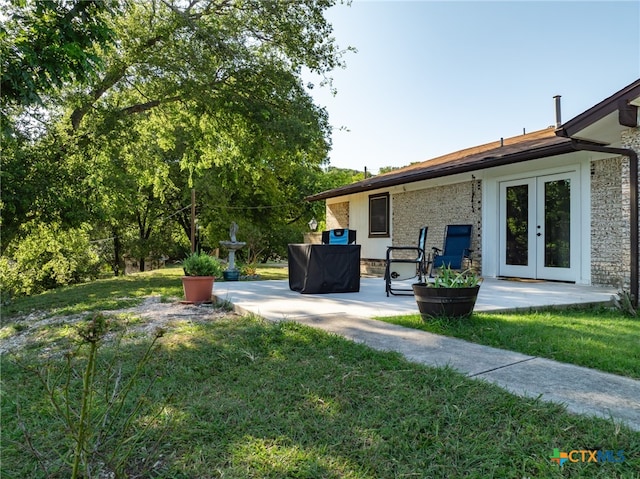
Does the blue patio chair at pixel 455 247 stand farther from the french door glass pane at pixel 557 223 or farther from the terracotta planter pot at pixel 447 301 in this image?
the terracotta planter pot at pixel 447 301

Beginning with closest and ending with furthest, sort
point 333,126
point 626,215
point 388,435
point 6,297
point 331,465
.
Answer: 1. point 331,465
2. point 388,435
3. point 626,215
4. point 6,297
5. point 333,126

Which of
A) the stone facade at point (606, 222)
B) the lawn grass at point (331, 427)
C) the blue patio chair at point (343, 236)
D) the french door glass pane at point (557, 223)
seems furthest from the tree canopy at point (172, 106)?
the lawn grass at point (331, 427)

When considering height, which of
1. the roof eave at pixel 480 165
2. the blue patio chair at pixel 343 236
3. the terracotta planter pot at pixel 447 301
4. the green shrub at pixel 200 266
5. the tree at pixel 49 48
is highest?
the tree at pixel 49 48

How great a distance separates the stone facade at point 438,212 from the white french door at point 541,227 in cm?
56

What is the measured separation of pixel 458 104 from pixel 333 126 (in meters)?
4.45

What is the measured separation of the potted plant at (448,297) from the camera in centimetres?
379

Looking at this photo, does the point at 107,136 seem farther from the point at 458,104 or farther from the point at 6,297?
the point at 458,104

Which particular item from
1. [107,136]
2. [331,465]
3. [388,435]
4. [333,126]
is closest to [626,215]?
[388,435]

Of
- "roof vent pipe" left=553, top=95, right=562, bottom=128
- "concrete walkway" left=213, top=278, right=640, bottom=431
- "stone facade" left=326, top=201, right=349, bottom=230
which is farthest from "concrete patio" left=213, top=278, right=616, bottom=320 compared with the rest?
"stone facade" left=326, top=201, right=349, bottom=230

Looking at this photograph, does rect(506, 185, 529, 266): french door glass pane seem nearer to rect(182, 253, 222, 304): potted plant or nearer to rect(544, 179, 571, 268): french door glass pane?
rect(544, 179, 571, 268): french door glass pane

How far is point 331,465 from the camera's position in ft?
5.39

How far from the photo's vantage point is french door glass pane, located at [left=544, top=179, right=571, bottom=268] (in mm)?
7512

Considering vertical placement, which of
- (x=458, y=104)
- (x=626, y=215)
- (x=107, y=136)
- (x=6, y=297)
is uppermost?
(x=458, y=104)

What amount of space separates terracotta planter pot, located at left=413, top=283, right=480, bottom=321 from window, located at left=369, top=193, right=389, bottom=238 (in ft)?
26.4
